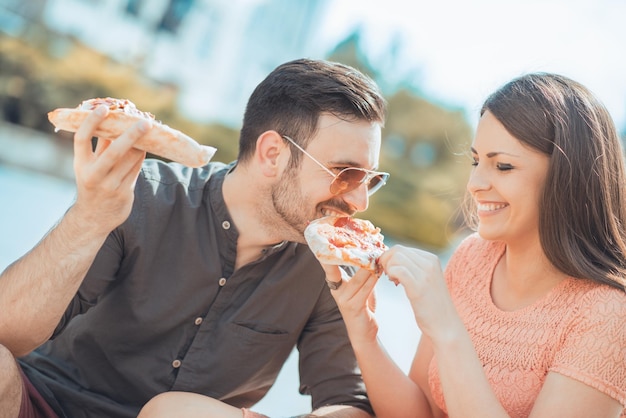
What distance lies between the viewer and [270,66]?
35.2 meters

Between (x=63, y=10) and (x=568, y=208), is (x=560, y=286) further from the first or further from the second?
(x=63, y=10)

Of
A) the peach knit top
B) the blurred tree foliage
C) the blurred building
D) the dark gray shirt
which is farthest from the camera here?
the blurred building

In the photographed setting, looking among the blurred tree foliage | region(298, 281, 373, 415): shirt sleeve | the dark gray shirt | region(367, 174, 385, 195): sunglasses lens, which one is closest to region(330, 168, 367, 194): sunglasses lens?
region(367, 174, 385, 195): sunglasses lens

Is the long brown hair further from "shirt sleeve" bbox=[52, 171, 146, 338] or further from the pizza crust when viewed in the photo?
"shirt sleeve" bbox=[52, 171, 146, 338]

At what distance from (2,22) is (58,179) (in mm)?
6809

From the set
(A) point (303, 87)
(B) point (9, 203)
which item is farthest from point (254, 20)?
(A) point (303, 87)

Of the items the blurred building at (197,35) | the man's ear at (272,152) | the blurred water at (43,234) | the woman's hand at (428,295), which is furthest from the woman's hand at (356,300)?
the blurred building at (197,35)

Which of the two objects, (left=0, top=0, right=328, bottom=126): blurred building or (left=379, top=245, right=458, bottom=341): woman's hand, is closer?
(left=379, top=245, right=458, bottom=341): woman's hand

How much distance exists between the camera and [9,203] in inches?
441

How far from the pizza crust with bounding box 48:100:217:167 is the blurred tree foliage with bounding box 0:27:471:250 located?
1176 centimetres

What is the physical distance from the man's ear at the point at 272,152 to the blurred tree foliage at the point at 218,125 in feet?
35.6

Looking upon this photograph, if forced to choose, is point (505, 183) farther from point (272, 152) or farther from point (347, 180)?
point (272, 152)

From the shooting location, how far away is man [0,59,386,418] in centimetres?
339


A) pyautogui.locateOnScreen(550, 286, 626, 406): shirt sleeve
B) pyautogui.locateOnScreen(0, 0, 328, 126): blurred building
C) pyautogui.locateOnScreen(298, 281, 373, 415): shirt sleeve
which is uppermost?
pyautogui.locateOnScreen(0, 0, 328, 126): blurred building
